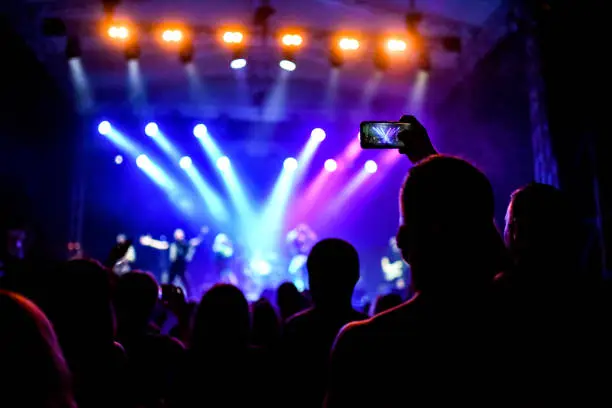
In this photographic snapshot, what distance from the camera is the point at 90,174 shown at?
48.5 ft

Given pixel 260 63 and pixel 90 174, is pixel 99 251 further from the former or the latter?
pixel 260 63

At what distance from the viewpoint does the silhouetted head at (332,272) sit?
238 centimetres

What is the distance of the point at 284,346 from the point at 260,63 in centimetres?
1078

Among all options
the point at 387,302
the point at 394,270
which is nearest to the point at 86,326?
the point at 387,302

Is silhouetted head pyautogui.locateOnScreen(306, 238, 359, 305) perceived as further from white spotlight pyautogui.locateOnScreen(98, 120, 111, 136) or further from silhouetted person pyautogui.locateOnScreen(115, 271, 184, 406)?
white spotlight pyautogui.locateOnScreen(98, 120, 111, 136)

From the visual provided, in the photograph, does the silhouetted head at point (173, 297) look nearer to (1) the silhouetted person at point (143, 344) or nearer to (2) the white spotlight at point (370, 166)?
(1) the silhouetted person at point (143, 344)

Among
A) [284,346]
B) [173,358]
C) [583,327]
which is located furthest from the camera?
[173,358]

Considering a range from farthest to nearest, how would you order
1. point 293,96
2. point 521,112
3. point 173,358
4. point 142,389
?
point 293,96 < point 521,112 < point 173,358 < point 142,389

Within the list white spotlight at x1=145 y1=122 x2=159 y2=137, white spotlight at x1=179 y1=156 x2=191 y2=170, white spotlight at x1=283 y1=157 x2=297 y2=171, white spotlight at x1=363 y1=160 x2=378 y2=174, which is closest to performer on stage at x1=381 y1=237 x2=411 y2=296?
white spotlight at x1=363 y1=160 x2=378 y2=174

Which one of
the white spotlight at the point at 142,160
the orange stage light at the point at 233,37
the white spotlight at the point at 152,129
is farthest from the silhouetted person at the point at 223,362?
the white spotlight at the point at 142,160

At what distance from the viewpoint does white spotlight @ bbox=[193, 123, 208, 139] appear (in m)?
14.0

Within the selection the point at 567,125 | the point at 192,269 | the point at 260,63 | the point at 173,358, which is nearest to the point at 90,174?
the point at 192,269

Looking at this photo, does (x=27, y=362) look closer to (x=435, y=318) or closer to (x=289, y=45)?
(x=435, y=318)

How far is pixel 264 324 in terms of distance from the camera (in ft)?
10.2
